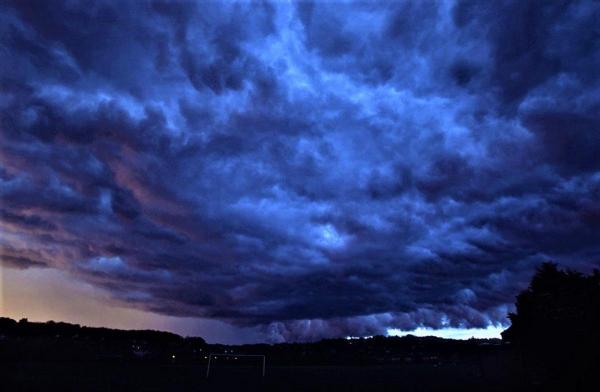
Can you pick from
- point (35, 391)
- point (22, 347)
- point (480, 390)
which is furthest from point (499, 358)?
point (22, 347)

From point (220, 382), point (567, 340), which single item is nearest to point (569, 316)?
point (567, 340)

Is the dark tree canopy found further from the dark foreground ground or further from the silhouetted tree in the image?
the dark foreground ground

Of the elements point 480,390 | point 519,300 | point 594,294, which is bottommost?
point 480,390

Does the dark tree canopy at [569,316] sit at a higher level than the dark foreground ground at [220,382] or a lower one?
higher

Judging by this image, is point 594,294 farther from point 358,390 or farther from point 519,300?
point 519,300

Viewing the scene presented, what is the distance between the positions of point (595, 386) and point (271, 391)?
119 ft

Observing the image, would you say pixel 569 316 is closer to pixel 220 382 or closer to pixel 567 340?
pixel 567 340

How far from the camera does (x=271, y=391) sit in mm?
56469


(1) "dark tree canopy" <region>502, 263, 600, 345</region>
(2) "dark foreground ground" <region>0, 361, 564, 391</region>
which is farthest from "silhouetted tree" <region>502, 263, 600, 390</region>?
(2) "dark foreground ground" <region>0, 361, 564, 391</region>

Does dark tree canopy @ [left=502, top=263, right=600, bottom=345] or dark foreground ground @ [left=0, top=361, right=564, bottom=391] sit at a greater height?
dark tree canopy @ [left=502, top=263, right=600, bottom=345]

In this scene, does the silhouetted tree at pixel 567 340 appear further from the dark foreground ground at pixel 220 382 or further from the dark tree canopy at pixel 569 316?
the dark foreground ground at pixel 220 382

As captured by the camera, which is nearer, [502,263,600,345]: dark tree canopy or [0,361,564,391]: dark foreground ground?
[502,263,600,345]: dark tree canopy

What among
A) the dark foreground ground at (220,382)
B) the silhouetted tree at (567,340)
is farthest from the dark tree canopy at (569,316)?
the dark foreground ground at (220,382)

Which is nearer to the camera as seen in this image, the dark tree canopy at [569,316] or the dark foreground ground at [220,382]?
the dark tree canopy at [569,316]
